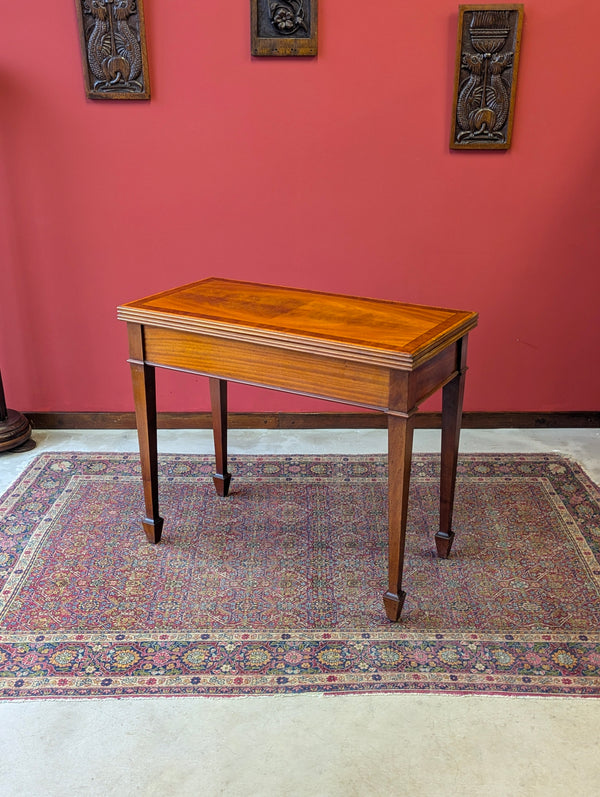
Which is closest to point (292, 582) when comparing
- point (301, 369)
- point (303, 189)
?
point (301, 369)

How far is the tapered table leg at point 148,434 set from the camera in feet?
8.11

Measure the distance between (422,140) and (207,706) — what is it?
246 centimetres

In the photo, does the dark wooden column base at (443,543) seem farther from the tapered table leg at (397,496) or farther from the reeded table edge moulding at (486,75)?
the reeded table edge moulding at (486,75)

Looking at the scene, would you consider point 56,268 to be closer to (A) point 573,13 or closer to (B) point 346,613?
(B) point 346,613

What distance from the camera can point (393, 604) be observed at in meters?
2.23

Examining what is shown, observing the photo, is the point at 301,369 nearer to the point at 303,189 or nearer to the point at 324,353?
the point at 324,353

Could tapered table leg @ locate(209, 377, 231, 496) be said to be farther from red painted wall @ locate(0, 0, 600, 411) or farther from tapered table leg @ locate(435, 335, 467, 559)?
tapered table leg @ locate(435, 335, 467, 559)

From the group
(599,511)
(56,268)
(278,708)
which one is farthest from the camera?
(56,268)

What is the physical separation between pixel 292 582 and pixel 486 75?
87.4 inches

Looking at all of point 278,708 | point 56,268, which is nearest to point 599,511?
point 278,708

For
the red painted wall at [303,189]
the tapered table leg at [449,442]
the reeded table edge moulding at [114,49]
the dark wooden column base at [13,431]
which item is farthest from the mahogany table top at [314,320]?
the dark wooden column base at [13,431]

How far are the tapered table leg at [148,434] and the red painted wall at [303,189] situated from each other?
106 centimetres

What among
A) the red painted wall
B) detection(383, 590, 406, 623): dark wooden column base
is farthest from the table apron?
the red painted wall

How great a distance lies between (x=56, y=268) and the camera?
11.4 ft
